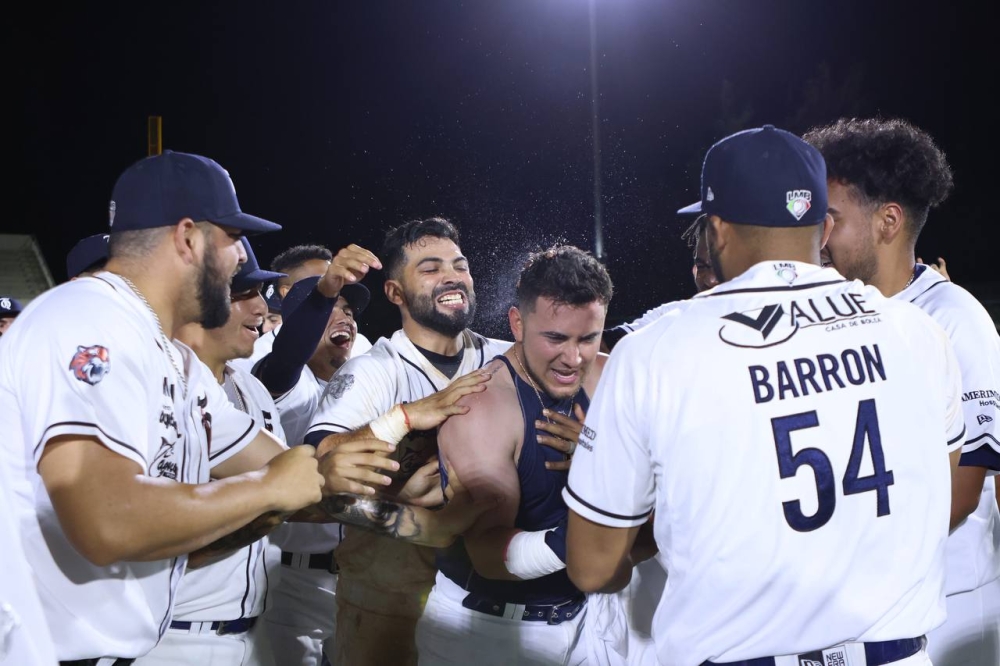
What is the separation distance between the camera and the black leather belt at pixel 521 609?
3.01m

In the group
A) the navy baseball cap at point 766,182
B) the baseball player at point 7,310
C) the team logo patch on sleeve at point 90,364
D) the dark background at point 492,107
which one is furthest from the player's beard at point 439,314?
the dark background at point 492,107

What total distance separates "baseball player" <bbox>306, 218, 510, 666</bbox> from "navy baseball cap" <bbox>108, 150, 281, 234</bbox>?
122cm

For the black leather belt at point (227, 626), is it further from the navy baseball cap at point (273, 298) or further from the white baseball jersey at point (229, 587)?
the navy baseball cap at point (273, 298)

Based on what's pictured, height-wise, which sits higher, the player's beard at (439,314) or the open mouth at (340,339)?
the player's beard at (439,314)

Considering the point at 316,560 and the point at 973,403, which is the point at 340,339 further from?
the point at 973,403

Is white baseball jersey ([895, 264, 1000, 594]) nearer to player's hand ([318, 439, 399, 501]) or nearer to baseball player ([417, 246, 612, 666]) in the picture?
baseball player ([417, 246, 612, 666])

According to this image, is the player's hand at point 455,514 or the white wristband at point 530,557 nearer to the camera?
the white wristband at point 530,557

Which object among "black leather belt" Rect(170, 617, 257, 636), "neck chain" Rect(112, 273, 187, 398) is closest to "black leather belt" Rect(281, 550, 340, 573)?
"black leather belt" Rect(170, 617, 257, 636)

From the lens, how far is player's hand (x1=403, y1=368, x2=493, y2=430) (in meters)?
2.95

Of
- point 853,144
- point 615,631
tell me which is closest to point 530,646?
point 615,631

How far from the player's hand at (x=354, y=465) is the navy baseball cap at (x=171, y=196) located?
733 millimetres

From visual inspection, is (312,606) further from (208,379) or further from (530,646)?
(208,379)

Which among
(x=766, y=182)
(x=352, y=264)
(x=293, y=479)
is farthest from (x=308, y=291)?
(x=766, y=182)

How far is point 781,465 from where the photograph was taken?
1.75 meters
